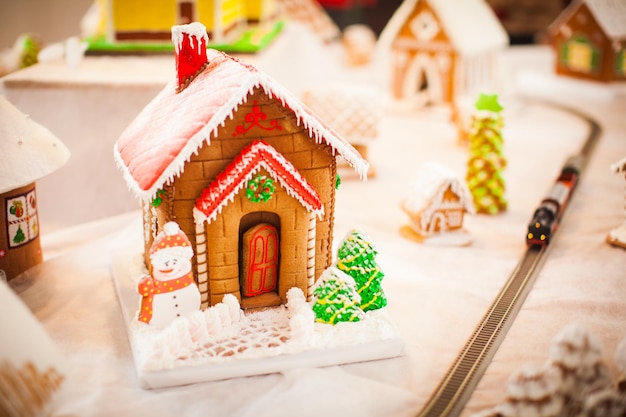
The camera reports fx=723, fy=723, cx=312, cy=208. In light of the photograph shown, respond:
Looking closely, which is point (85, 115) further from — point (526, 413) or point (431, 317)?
point (526, 413)

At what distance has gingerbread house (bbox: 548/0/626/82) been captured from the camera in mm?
7117

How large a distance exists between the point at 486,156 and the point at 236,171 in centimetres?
225

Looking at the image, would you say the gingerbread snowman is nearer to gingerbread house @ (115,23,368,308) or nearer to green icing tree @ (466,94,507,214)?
gingerbread house @ (115,23,368,308)

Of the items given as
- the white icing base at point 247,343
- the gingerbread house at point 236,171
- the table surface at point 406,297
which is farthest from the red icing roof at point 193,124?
the table surface at point 406,297

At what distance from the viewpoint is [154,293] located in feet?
9.96

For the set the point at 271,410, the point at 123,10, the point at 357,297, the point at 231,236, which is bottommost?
the point at 271,410

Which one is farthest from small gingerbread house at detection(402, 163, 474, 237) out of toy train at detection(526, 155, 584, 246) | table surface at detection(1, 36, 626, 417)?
toy train at detection(526, 155, 584, 246)

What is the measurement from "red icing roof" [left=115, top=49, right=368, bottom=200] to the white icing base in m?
0.63

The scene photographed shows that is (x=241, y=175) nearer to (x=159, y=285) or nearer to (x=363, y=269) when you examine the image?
(x=159, y=285)

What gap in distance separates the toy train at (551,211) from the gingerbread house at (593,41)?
113 inches

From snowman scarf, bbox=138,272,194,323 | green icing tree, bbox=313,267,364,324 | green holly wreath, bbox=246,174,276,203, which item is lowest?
green icing tree, bbox=313,267,364,324

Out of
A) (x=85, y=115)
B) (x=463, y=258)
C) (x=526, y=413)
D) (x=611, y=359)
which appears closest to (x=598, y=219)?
(x=463, y=258)

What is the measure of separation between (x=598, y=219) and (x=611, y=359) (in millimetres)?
1732

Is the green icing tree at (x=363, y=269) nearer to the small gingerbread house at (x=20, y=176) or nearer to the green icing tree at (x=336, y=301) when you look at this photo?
the green icing tree at (x=336, y=301)
